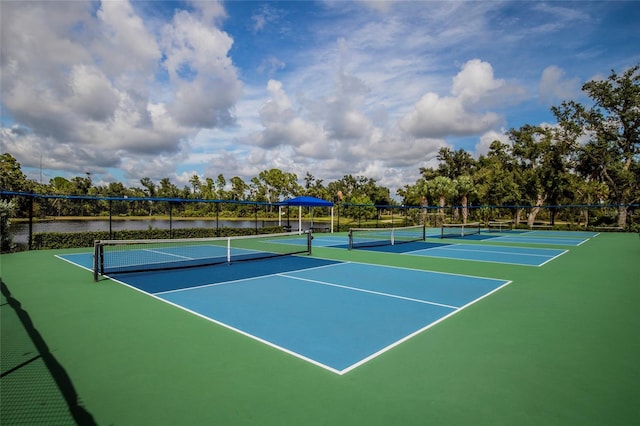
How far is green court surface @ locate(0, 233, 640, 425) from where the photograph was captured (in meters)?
3.26

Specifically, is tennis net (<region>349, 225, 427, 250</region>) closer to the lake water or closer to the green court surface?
the lake water

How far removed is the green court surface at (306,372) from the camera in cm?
326

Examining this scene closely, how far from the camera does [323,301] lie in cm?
721

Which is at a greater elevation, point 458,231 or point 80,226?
→ point 80,226

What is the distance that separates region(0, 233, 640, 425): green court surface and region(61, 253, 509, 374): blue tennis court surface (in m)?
0.31

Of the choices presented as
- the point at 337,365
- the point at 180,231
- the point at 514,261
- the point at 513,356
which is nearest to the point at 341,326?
the point at 337,365

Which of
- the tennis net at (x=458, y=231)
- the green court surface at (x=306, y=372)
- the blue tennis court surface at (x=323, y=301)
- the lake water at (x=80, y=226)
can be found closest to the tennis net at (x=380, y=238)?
the tennis net at (x=458, y=231)

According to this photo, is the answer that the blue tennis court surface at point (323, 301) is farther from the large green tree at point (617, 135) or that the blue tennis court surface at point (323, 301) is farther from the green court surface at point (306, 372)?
the large green tree at point (617, 135)

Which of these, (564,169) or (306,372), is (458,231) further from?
(306,372)

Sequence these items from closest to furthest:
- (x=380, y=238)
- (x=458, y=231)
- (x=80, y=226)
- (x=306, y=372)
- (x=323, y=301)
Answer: (x=306, y=372), (x=323, y=301), (x=380, y=238), (x=80, y=226), (x=458, y=231)

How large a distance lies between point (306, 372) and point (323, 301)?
10.2ft

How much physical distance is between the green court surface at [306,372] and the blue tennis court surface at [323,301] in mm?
305

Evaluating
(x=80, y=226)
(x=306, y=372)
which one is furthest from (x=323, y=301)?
(x=80, y=226)

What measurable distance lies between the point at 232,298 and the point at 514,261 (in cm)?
1073
